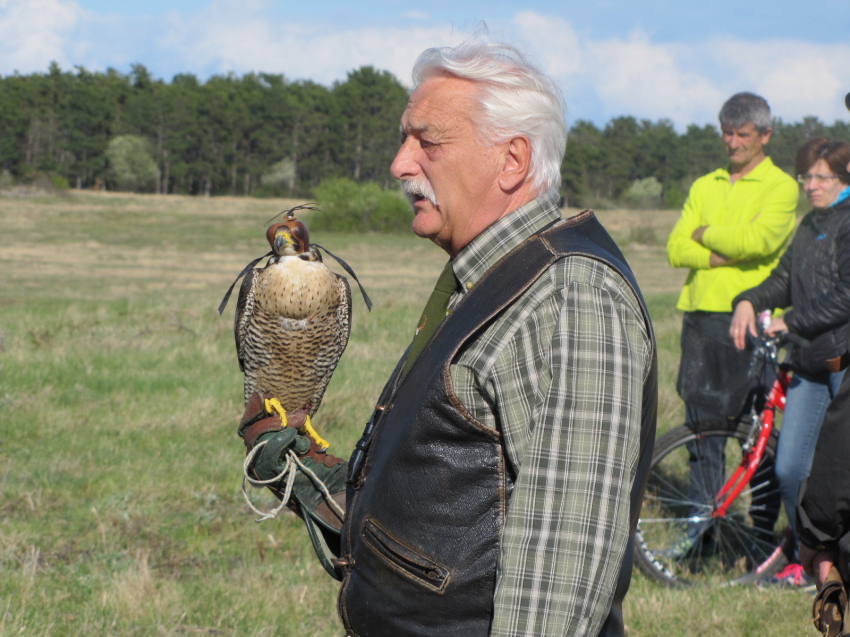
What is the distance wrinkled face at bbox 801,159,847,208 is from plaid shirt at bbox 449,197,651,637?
3072mm

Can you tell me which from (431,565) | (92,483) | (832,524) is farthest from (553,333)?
(92,483)

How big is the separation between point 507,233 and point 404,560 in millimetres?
679

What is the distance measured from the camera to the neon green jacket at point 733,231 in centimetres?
448

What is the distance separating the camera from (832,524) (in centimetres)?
215

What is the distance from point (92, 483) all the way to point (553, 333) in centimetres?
445

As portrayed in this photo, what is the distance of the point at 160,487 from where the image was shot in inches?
201

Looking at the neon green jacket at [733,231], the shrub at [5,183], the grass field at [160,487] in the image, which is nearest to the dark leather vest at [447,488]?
the grass field at [160,487]

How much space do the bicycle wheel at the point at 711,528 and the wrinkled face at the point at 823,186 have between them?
3.90ft

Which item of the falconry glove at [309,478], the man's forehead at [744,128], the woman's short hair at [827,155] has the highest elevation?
the man's forehead at [744,128]

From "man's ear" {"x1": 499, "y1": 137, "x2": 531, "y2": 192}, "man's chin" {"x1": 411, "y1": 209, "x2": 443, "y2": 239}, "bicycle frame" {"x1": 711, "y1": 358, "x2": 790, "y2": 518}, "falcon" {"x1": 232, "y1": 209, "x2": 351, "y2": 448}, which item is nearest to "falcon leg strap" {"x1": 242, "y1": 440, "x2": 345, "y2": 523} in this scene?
"falcon" {"x1": 232, "y1": 209, "x2": 351, "y2": 448}

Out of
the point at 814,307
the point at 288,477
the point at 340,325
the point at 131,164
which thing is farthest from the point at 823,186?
the point at 131,164

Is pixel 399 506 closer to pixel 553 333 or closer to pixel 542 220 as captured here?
pixel 553 333

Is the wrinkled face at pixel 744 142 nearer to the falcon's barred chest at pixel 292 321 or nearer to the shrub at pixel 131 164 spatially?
the falcon's barred chest at pixel 292 321

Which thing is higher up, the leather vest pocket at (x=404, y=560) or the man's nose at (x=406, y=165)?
the man's nose at (x=406, y=165)
